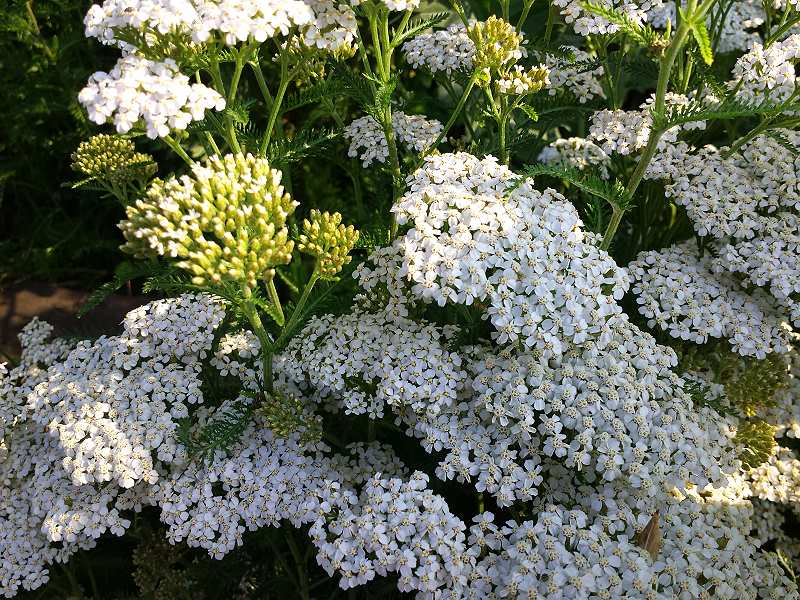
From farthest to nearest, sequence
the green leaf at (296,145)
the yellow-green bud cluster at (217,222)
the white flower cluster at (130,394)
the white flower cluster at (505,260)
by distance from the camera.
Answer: the green leaf at (296,145) → the white flower cluster at (130,394) → the white flower cluster at (505,260) → the yellow-green bud cluster at (217,222)

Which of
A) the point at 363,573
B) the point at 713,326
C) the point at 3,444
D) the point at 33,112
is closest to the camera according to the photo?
the point at 363,573

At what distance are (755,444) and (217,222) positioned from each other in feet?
5.90

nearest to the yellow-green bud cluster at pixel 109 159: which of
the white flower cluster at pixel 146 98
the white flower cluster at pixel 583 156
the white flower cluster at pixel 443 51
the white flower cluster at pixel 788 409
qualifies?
the white flower cluster at pixel 146 98

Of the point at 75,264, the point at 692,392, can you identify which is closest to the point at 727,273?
the point at 692,392

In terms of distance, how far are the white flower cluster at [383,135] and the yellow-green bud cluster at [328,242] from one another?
0.58 meters

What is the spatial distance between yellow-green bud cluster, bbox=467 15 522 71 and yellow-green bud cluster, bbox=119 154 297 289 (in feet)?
2.40

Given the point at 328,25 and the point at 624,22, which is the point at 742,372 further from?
the point at 328,25

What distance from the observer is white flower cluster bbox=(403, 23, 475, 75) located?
104 inches

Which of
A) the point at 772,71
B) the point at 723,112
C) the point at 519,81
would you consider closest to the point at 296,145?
the point at 519,81

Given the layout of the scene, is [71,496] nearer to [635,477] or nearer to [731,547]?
[635,477]

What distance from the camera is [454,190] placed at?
2145 mm

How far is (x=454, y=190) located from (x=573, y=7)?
0.82 metres

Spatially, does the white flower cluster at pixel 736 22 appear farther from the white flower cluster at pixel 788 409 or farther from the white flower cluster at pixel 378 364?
the white flower cluster at pixel 378 364

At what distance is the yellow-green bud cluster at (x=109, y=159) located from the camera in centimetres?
241
